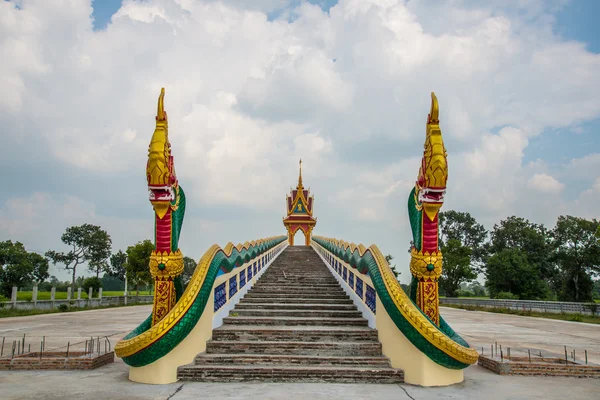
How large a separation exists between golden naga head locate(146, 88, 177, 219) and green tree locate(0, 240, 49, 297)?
34.0 metres

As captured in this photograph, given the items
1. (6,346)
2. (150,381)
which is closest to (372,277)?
(150,381)

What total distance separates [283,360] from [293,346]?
400 mm

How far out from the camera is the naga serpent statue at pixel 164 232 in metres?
6.27

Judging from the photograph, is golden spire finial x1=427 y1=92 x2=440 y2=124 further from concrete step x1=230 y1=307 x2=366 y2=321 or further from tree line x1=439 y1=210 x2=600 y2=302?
tree line x1=439 y1=210 x2=600 y2=302

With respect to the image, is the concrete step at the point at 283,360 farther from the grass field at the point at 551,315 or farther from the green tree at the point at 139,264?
the green tree at the point at 139,264

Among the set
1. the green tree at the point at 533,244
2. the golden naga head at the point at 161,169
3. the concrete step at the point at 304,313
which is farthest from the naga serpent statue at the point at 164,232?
the green tree at the point at 533,244

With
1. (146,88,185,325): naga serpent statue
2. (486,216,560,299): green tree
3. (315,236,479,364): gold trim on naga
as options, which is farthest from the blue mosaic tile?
(486,216,560,299): green tree

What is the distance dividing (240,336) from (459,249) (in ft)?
108

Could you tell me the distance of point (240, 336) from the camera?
696 centimetres

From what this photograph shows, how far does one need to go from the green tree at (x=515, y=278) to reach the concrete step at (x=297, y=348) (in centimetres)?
3213

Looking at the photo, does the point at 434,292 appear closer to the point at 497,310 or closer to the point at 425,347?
the point at 425,347

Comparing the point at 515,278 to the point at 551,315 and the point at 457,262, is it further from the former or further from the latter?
the point at 551,315

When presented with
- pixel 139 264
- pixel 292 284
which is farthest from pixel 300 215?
pixel 292 284

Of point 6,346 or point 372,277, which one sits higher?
point 372,277
